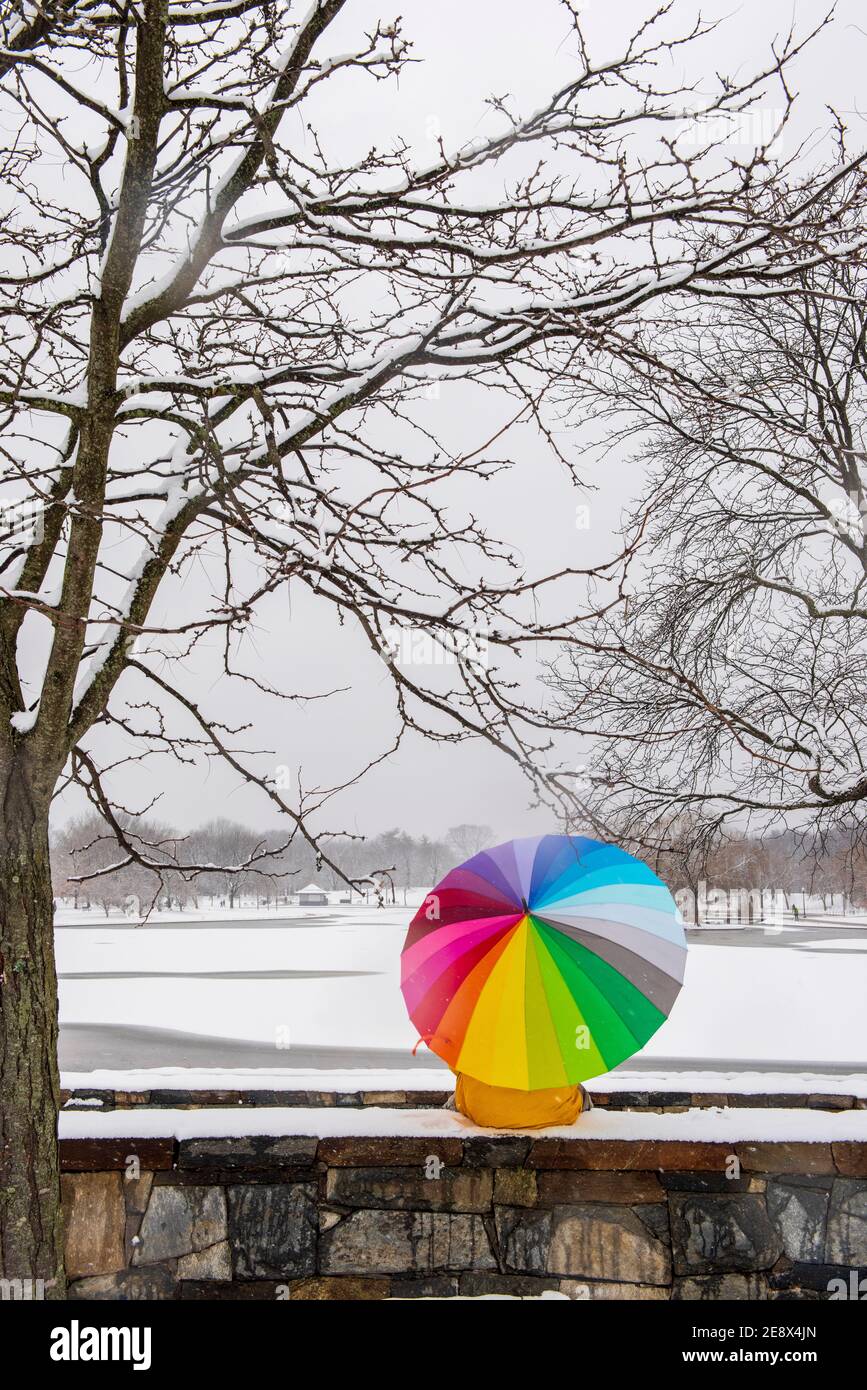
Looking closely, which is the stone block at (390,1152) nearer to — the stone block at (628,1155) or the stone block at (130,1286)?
the stone block at (628,1155)

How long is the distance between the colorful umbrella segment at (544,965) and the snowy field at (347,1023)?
149 centimetres

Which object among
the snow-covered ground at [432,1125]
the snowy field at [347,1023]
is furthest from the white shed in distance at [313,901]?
the snow-covered ground at [432,1125]


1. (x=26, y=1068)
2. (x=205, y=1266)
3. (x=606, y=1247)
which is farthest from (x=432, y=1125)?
(x=26, y=1068)

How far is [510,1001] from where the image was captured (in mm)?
3715

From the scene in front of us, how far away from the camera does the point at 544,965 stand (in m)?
3.76

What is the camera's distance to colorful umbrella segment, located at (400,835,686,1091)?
3.69 meters

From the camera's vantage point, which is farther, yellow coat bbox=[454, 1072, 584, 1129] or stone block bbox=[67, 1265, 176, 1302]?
yellow coat bbox=[454, 1072, 584, 1129]

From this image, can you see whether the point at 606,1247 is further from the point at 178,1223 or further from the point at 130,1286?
the point at 130,1286

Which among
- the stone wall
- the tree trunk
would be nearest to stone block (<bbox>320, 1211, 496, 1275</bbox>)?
the stone wall

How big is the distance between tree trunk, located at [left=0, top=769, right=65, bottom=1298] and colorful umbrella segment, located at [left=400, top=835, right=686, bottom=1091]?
1284 mm

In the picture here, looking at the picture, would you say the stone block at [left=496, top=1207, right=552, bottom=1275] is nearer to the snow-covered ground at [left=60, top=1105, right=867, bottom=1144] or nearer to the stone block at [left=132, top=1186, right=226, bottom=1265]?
the snow-covered ground at [left=60, top=1105, right=867, bottom=1144]

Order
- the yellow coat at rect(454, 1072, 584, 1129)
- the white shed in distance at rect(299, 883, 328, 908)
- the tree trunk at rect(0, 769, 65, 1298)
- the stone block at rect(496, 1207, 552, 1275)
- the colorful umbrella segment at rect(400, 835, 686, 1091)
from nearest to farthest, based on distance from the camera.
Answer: the tree trunk at rect(0, 769, 65, 1298), the colorful umbrella segment at rect(400, 835, 686, 1091), the stone block at rect(496, 1207, 552, 1275), the yellow coat at rect(454, 1072, 584, 1129), the white shed in distance at rect(299, 883, 328, 908)

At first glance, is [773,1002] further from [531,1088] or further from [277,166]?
[277,166]
